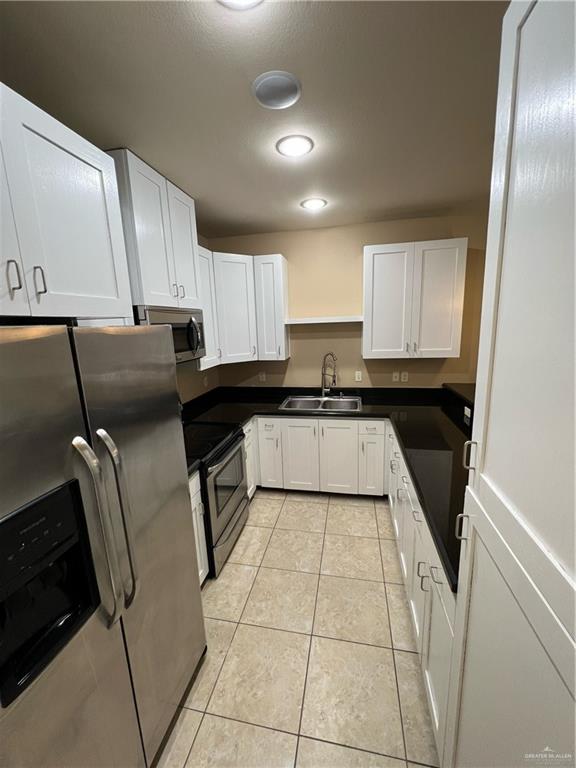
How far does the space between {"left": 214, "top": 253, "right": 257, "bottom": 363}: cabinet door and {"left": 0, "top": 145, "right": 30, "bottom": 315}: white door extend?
1.80 meters

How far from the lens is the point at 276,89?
3.92 feet

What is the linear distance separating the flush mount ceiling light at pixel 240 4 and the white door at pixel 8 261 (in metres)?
0.77

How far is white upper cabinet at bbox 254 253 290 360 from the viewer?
114 inches

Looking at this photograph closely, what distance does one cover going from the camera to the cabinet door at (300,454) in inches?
112

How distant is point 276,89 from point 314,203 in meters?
1.21

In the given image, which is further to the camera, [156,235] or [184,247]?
[184,247]

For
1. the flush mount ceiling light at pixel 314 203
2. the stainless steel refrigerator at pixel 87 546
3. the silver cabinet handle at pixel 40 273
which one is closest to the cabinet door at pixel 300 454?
the stainless steel refrigerator at pixel 87 546

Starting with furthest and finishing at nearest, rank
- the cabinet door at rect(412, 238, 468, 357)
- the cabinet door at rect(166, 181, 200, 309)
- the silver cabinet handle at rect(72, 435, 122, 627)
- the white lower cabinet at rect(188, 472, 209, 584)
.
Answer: the cabinet door at rect(412, 238, 468, 357), the cabinet door at rect(166, 181, 200, 309), the white lower cabinet at rect(188, 472, 209, 584), the silver cabinet handle at rect(72, 435, 122, 627)

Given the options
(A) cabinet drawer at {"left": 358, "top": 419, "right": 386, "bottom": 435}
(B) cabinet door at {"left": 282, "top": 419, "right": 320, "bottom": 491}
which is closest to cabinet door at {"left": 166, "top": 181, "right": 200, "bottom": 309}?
(B) cabinet door at {"left": 282, "top": 419, "right": 320, "bottom": 491}

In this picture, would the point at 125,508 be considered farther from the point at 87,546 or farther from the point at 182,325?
the point at 182,325

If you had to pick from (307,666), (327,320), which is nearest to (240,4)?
(327,320)

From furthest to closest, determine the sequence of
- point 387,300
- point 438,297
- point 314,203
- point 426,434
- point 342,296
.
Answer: point 342,296
point 387,300
point 438,297
point 314,203
point 426,434

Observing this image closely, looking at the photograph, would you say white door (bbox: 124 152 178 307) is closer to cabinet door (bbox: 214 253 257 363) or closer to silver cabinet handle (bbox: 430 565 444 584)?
cabinet door (bbox: 214 253 257 363)

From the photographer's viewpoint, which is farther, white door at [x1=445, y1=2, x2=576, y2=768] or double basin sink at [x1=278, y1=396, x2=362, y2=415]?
double basin sink at [x1=278, y1=396, x2=362, y2=415]
